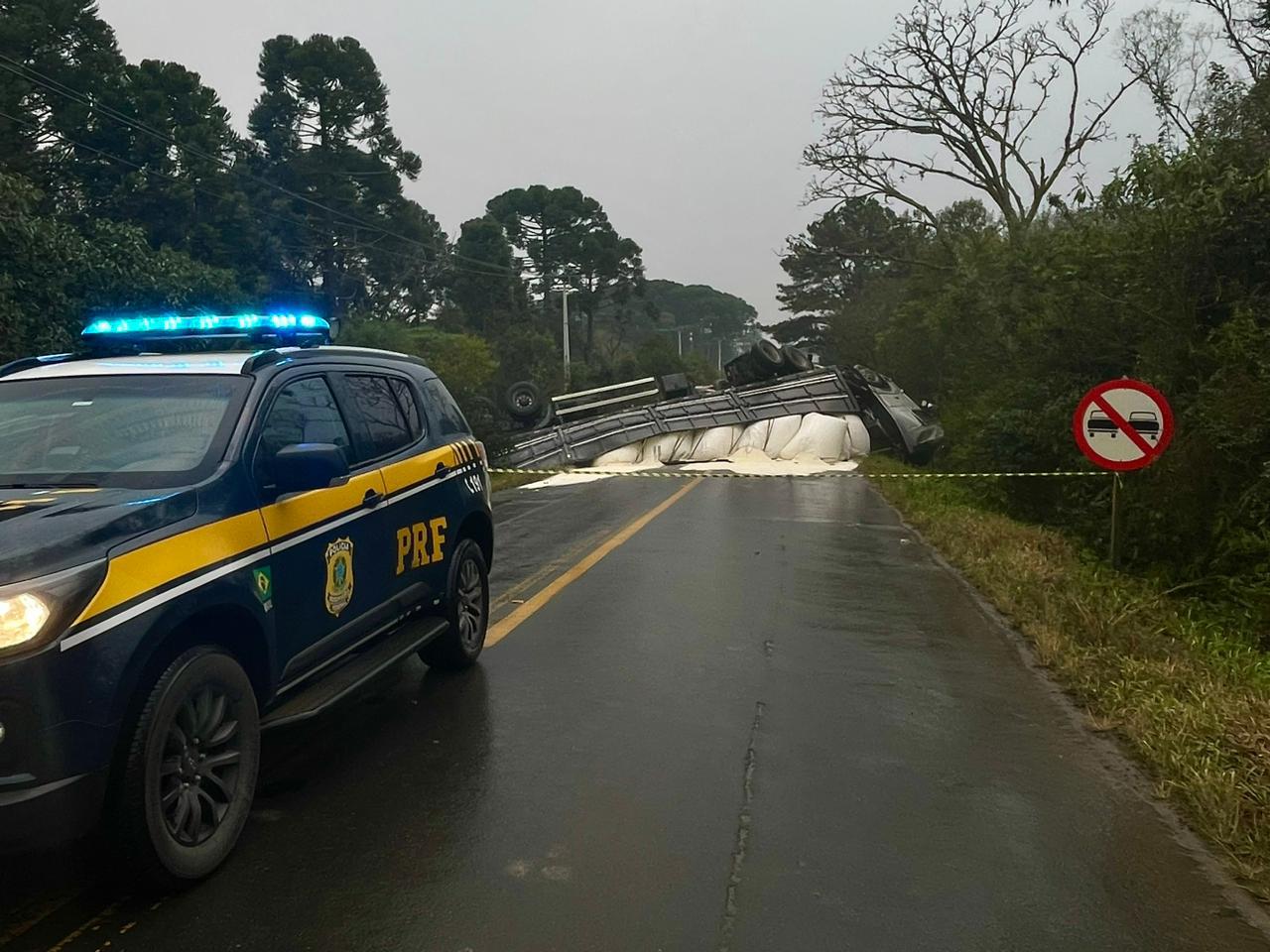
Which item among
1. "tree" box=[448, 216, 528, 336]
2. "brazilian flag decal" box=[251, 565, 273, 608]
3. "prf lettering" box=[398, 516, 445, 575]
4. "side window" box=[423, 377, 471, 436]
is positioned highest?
"tree" box=[448, 216, 528, 336]

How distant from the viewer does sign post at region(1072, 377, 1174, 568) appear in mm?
9109

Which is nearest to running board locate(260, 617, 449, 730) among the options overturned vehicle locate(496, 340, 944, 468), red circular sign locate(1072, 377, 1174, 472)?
red circular sign locate(1072, 377, 1174, 472)

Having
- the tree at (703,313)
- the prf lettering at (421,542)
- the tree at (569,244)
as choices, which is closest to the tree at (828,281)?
the tree at (569,244)

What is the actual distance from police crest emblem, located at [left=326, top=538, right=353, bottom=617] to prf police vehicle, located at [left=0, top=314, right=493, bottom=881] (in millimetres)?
12

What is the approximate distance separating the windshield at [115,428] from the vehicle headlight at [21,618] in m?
0.99

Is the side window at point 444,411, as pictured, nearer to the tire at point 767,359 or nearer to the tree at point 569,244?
the tire at point 767,359

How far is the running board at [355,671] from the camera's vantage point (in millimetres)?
4562

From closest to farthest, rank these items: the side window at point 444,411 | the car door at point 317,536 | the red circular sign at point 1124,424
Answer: the car door at point 317,536 → the side window at point 444,411 → the red circular sign at point 1124,424

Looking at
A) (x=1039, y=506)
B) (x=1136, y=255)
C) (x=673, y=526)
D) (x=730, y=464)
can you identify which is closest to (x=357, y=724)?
(x=673, y=526)

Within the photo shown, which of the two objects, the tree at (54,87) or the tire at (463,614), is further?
the tree at (54,87)

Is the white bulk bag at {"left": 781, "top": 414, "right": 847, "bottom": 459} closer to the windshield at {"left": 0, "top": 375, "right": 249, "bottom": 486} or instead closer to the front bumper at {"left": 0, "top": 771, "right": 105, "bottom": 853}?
the windshield at {"left": 0, "top": 375, "right": 249, "bottom": 486}

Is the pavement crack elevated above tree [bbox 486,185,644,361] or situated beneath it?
situated beneath

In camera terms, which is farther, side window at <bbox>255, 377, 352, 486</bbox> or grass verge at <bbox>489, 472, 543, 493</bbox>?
grass verge at <bbox>489, 472, 543, 493</bbox>

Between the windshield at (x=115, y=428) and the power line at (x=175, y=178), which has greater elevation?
the power line at (x=175, y=178)
